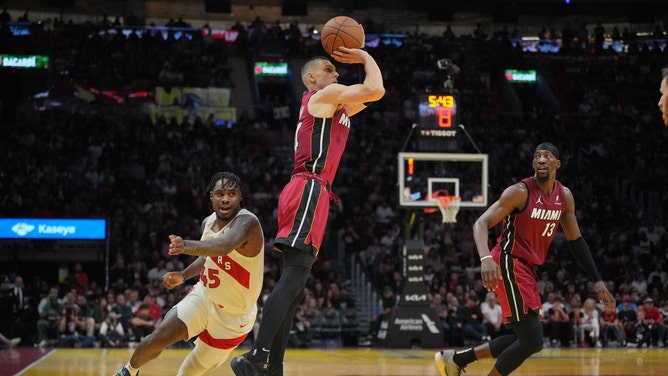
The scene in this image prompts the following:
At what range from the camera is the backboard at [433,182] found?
1672 centimetres

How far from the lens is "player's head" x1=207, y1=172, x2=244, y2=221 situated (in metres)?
6.36

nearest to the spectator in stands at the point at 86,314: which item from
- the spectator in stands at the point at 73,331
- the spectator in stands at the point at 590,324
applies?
the spectator in stands at the point at 73,331

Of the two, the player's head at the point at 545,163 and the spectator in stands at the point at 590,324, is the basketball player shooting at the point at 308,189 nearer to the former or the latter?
the player's head at the point at 545,163

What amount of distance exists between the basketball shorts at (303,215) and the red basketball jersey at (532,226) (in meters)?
1.99

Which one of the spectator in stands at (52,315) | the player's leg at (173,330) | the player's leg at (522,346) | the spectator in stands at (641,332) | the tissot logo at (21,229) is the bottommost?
the spectator in stands at (641,332)

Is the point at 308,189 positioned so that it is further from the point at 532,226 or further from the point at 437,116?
the point at 437,116

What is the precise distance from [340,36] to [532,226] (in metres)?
2.30

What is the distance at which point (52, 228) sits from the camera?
19750 millimetres

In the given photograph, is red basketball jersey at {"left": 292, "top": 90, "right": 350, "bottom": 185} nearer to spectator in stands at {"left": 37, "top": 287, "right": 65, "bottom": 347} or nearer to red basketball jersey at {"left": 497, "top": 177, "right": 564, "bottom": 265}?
red basketball jersey at {"left": 497, "top": 177, "right": 564, "bottom": 265}

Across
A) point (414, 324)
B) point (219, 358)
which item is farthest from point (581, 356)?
point (219, 358)

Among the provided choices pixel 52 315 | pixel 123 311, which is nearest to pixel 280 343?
pixel 123 311

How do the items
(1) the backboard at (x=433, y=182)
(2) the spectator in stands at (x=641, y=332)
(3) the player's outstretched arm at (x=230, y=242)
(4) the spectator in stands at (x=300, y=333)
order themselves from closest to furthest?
1. (3) the player's outstretched arm at (x=230, y=242)
2. (1) the backboard at (x=433, y=182)
3. (4) the spectator in stands at (x=300, y=333)
4. (2) the spectator in stands at (x=641, y=332)

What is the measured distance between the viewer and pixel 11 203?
20766 millimetres

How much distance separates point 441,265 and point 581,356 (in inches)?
245
